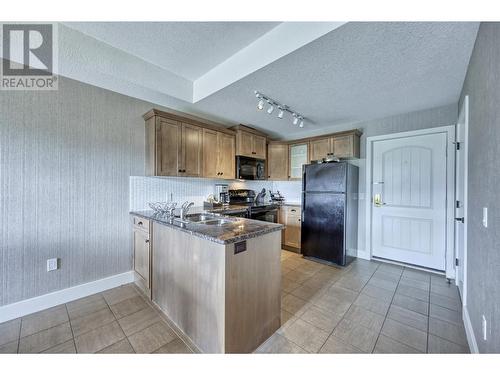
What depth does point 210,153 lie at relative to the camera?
3.18 m

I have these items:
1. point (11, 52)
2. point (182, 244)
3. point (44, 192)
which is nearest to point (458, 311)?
point (182, 244)

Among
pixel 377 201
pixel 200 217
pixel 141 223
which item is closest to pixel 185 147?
pixel 200 217

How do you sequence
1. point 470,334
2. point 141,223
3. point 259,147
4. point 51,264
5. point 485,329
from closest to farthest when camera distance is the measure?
point 485,329
point 470,334
point 51,264
point 141,223
point 259,147

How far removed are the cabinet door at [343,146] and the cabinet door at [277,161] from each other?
956mm

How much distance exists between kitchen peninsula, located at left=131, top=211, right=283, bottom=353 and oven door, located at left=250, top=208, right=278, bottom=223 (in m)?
1.63

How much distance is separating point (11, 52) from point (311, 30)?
261cm

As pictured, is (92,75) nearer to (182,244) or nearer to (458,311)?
(182,244)

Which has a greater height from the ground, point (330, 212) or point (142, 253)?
point (330, 212)

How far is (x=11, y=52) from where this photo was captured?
1834 millimetres

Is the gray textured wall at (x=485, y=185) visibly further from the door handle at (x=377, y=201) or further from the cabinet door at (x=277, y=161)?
the cabinet door at (x=277, y=161)

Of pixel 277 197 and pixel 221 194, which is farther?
pixel 277 197

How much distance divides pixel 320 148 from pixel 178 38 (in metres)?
2.70

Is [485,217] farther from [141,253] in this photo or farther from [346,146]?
[141,253]

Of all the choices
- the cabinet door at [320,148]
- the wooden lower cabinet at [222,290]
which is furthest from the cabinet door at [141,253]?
the cabinet door at [320,148]
